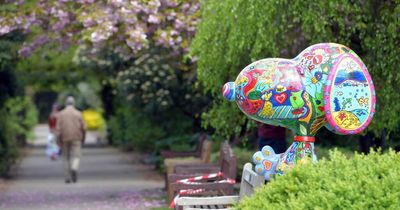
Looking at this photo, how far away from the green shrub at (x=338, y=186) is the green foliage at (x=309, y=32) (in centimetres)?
414

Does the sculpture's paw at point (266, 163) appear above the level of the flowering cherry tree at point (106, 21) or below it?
below

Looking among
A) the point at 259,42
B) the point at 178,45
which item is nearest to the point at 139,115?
the point at 178,45

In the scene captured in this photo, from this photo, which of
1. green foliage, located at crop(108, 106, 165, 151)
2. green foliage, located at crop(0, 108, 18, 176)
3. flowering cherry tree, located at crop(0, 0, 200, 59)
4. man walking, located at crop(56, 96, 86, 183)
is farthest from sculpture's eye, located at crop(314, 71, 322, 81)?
green foliage, located at crop(108, 106, 165, 151)

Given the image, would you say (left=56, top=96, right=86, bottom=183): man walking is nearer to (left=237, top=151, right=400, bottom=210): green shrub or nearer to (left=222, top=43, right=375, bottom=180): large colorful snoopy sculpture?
(left=222, top=43, right=375, bottom=180): large colorful snoopy sculpture

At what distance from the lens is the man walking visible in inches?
763

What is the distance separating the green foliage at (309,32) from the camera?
38.6ft

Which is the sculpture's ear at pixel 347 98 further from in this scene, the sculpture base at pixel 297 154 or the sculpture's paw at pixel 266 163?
the sculpture's paw at pixel 266 163

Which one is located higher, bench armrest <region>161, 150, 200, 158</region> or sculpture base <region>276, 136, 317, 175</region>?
sculpture base <region>276, 136, 317, 175</region>

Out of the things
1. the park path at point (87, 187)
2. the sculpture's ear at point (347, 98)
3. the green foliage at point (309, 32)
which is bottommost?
the park path at point (87, 187)

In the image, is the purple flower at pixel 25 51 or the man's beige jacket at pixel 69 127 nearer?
the purple flower at pixel 25 51

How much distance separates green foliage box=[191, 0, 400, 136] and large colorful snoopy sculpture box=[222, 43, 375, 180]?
2.51 meters

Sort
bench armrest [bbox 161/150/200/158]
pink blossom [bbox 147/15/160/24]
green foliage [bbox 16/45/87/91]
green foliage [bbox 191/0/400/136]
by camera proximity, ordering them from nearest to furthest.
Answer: green foliage [bbox 191/0/400/136]
pink blossom [bbox 147/15/160/24]
bench armrest [bbox 161/150/200/158]
green foliage [bbox 16/45/87/91]

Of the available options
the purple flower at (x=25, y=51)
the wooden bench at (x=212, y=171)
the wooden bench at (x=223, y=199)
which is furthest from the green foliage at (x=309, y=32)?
the purple flower at (x=25, y=51)

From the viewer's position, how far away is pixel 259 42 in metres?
12.0
